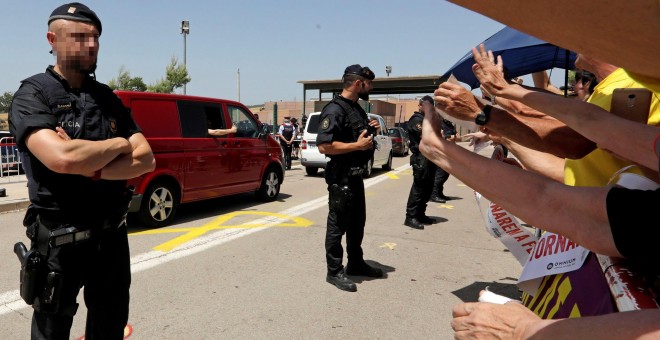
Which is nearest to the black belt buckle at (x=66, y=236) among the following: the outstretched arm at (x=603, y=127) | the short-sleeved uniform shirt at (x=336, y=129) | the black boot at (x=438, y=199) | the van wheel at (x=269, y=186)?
the outstretched arm at (x=603, y=127)

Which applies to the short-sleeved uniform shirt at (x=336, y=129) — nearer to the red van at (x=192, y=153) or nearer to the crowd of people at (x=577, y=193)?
the crowd of people at (x=577, y=193)

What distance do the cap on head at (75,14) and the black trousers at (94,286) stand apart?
39.4 inches

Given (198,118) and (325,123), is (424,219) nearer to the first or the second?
(325,123)

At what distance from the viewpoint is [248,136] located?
774 centimetres

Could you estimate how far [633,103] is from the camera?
124 centimetres

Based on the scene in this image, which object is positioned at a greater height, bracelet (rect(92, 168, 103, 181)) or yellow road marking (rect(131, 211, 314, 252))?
bracelet (rect(92, 168, 103, 181))

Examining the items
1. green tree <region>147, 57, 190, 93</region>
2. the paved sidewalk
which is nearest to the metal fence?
the paved sidewalk

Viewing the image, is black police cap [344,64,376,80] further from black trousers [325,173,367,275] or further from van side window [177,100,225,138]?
van side window [177,100,225,138]

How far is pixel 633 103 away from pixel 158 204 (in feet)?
19.4

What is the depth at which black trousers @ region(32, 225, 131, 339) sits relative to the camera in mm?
1864

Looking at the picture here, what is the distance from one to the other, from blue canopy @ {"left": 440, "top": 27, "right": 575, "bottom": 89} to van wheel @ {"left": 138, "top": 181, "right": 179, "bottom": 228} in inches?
167

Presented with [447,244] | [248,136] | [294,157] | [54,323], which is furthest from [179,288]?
[294,157]

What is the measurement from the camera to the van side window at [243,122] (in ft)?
24.9

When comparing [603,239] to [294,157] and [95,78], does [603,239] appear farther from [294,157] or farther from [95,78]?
[294,157]
